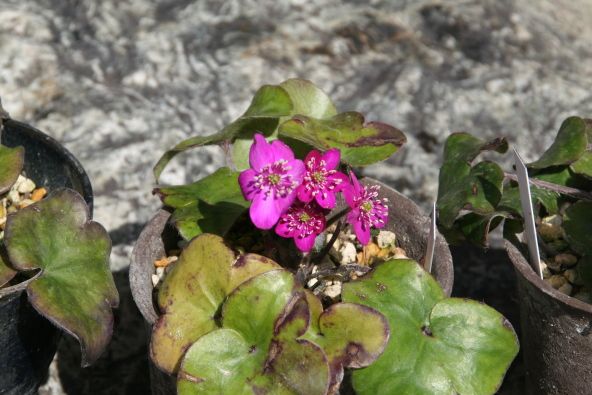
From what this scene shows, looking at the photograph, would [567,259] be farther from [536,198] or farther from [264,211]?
[264,211]

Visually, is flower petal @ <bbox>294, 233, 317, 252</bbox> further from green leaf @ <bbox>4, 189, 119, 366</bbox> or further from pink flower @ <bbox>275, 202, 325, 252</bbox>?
green leaf @ <bbox>4, 189, 119, 366</bbox>

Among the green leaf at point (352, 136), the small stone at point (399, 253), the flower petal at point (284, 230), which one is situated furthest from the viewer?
the small stone at point (399, 253)

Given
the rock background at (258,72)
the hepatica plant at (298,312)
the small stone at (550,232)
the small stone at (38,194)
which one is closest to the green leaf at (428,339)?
the hepatica plant at (298,312)

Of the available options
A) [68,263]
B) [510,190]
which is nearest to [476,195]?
[510,190]

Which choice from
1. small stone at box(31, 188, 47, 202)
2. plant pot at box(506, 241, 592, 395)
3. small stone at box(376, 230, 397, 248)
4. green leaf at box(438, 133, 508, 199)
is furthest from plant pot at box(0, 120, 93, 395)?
plant pot at box(506, 241, 592, 395)

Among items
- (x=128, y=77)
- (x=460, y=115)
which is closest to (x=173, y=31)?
(x=128, y=77)

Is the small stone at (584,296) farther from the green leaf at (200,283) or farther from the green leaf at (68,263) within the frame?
the green leaf at (68,263)
